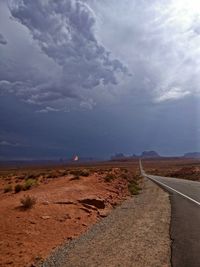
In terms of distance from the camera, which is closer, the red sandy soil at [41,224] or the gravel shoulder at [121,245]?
the gravel shoulder at [121,245]

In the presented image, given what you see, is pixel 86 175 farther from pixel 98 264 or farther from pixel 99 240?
pixel 98 264

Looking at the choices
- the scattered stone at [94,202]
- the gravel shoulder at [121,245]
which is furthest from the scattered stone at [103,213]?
the gravel shoulder at [121,245]

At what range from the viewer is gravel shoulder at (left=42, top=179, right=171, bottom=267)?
859cm

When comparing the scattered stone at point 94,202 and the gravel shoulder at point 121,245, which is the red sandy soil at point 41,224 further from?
the gravel shoulder at point 121,245

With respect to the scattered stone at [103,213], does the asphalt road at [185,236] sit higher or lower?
lower

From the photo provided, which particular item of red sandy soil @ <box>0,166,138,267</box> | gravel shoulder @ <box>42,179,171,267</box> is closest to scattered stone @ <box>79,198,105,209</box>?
red sandy soil @ <box>0,166,138,267</box>

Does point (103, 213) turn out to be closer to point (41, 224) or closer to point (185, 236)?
point (41, 224)

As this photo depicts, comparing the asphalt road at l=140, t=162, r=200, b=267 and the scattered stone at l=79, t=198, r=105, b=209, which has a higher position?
the scattered stone at l=79, t=198, r=105, b=209

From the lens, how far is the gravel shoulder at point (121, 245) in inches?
338

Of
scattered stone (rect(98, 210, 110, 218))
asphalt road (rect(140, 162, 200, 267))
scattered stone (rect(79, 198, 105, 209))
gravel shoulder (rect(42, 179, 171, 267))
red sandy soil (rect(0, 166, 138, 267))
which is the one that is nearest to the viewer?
asphalt road (rect(140, 162, 200, 267))

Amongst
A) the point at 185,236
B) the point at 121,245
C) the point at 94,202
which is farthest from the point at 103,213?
the point at 121,245

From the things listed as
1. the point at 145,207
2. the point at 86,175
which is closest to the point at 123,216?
the point at 145,207

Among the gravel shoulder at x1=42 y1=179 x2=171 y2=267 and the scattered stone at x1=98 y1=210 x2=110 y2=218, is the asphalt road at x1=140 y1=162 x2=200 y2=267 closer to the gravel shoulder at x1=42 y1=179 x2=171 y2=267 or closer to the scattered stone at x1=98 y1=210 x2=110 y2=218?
the gravel shoulder at x1=42 y1=179 x2=171 y2=267

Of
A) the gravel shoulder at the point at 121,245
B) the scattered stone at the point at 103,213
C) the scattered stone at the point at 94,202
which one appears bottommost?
the gravel shoulder at the point at 121,245
